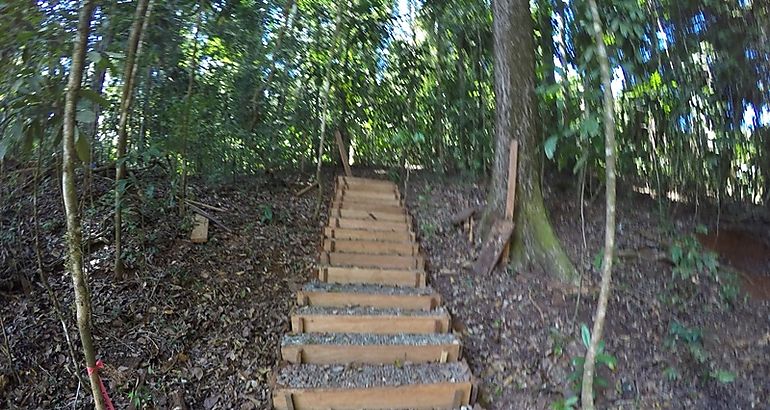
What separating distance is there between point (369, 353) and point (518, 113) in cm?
327

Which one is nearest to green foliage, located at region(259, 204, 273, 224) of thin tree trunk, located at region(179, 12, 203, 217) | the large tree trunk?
thin tree trunk, located at region(179, 12, 203, 217)

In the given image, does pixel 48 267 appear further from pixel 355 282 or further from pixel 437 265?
pixel 437 265

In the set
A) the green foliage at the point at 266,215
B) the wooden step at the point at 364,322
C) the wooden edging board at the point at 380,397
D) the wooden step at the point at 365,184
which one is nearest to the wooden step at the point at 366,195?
the wooden step at the point at 365,184

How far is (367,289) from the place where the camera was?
449 cm

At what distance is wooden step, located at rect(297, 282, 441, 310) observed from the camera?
418 centimetres

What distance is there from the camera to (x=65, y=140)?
1740 mm

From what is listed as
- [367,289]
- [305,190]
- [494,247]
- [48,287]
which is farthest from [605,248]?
[305,190]

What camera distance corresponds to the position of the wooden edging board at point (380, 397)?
2998 millimetres

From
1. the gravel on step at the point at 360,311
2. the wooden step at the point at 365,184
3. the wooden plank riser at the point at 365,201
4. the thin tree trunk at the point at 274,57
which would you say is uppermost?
the thin tree trunk at the point at 274,57

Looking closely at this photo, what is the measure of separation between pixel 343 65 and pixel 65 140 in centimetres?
727

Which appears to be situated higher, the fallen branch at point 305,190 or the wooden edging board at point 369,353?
the fallen branch at point 305,190

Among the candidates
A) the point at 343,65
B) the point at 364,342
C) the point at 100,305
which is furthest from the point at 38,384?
the point at 343,65

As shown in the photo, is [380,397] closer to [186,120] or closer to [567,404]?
[567,404]

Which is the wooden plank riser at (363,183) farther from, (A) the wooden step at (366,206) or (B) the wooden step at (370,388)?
(B) the wooden step at (370,388)
